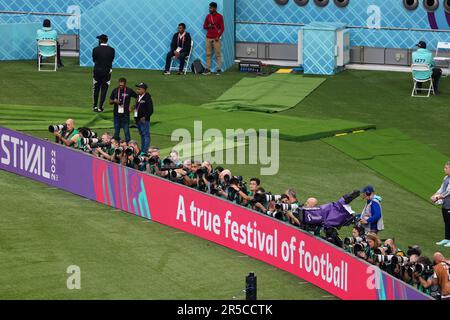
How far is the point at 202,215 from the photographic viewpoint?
2591 cm

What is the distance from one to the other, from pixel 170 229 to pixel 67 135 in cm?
452

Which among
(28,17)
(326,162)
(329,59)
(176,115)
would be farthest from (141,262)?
(28,17)

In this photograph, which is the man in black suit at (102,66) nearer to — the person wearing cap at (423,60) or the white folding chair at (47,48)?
the white folding chair at (47,48)

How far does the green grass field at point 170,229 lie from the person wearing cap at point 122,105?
4.78 feet

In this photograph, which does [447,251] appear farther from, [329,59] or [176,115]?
[329,59]

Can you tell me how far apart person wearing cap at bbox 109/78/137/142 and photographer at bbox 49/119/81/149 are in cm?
177

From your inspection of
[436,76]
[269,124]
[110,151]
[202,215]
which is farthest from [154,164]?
[436,76]

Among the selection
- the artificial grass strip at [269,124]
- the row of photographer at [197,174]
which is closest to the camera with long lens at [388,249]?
the row of photographer at [197,174]

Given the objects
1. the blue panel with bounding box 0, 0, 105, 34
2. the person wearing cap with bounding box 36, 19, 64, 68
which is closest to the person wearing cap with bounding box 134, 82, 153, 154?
the person wearing cap with bounding box 36, 19, 64, 68

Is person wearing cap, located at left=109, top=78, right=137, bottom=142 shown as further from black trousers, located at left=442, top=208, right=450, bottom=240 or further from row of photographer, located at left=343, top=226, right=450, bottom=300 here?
row of photographer, located at left=343, top=226, right=450, bottom=300

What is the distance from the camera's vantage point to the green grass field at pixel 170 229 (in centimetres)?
2353

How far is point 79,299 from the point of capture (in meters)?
22.4

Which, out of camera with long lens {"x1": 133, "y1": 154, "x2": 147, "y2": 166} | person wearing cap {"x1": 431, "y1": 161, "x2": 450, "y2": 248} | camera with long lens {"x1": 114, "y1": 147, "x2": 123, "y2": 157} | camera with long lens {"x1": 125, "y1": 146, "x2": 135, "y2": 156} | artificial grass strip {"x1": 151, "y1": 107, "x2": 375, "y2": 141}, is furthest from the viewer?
artificial grass strip {"x1": 151, "y1": 107, "x2": 375, "y2": 141}

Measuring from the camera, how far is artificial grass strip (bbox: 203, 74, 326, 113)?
125 feet
